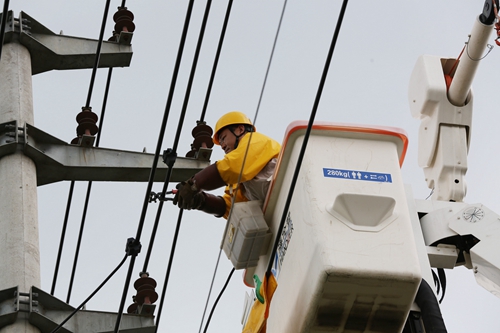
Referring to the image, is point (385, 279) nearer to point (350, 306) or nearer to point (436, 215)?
point (350, 306)

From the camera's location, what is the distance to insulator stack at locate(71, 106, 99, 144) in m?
8.33

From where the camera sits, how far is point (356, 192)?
589 cm

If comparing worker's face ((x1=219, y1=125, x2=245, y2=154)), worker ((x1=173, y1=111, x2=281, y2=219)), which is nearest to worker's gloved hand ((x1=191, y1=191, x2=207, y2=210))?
worker ((x1=173, y1=111, x2=281, y2=219))

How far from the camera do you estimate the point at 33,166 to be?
25.8 ft

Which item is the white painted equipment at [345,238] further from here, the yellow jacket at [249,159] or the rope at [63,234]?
the rope at [63,234]

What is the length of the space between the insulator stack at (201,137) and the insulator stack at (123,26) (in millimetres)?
1231

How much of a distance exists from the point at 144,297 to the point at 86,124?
5.13ft

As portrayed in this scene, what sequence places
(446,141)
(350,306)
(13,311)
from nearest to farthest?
(350,306)
(13,311)
(446,141)

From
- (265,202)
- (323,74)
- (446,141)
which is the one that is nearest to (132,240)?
(265,202)

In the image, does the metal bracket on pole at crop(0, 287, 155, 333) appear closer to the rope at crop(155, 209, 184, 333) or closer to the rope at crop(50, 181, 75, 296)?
the rope at crop(155, 209, 184, 333)

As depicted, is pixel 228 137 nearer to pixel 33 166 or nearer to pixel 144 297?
pixel 144 297

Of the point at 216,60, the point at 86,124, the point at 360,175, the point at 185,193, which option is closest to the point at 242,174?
the point at 185,193

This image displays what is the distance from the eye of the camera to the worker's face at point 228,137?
7.86 m

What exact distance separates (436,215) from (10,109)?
322 centimetres
